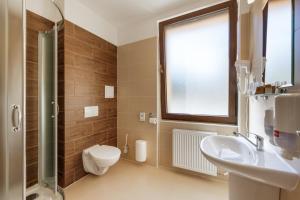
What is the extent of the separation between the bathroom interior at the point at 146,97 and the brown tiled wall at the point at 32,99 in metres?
0.01

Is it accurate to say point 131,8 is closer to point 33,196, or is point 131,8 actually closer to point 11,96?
point 11,96

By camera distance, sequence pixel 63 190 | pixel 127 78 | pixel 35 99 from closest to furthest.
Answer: pixel 35 99 < pixel 63 190 < pixel 127 78

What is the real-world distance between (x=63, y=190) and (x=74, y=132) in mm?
705

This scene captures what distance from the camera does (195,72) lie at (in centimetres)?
233

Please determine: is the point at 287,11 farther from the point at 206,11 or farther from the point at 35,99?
the point at 35,99

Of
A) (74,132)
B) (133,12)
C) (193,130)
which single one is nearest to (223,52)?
(193,130)

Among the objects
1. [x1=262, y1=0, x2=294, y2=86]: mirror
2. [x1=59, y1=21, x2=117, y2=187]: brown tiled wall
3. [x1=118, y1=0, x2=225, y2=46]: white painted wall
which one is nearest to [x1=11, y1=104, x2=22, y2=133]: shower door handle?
[x1=59, y1=21, x2=117, y2=187]: brown tiled wall

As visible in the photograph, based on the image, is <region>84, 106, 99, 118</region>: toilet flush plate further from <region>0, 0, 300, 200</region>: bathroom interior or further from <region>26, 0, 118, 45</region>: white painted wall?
<region>26, 0, 118, 45</region>: white painted wall

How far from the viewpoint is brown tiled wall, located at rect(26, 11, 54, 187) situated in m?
1.70

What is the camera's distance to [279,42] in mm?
1178

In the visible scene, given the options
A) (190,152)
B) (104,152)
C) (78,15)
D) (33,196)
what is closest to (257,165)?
(190,152)

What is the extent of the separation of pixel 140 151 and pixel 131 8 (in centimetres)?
223

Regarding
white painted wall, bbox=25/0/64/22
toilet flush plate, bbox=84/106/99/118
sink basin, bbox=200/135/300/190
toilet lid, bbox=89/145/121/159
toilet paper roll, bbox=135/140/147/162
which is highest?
white painted wall, bbox=25/0/64/22

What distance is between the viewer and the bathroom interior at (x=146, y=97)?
1.02m
